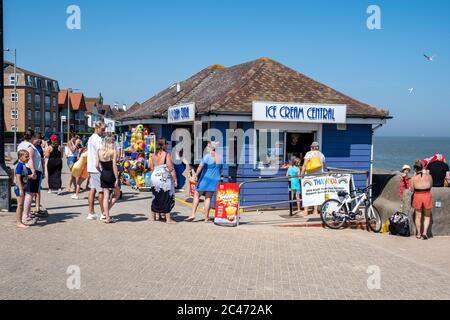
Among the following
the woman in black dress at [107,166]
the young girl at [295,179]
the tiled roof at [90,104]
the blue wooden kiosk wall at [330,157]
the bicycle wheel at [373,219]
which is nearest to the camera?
the woman in black dress at [107,166]

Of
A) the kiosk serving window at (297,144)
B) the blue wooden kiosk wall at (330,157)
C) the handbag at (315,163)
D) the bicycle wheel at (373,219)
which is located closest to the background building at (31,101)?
the kiosk serving window at (297,144)

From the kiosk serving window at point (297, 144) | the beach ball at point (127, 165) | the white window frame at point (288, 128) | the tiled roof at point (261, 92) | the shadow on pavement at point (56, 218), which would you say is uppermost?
the tiled roof at point (261, 92)

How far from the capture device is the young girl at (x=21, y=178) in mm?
9109

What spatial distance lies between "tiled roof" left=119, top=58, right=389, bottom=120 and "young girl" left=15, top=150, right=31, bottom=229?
498cm

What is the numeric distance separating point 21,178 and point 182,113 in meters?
6.24

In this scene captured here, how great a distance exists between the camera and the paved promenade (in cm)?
623

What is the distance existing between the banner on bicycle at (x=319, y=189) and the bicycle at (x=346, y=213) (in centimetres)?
33

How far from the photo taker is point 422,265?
827cm

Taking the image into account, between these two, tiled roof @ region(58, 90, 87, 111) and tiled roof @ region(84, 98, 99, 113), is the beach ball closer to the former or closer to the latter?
tiled roof @ region(58, 90, 87, 111)

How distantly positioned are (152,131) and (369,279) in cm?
1295

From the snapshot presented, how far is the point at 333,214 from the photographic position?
1132cm

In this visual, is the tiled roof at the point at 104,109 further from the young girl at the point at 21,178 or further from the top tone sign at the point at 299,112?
the young girl at the point at 21,178

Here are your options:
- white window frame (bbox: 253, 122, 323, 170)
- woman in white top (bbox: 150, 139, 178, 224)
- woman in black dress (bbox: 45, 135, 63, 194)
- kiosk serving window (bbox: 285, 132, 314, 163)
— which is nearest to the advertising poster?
woman in white top (bbox: 150, 139, 178, 224)
